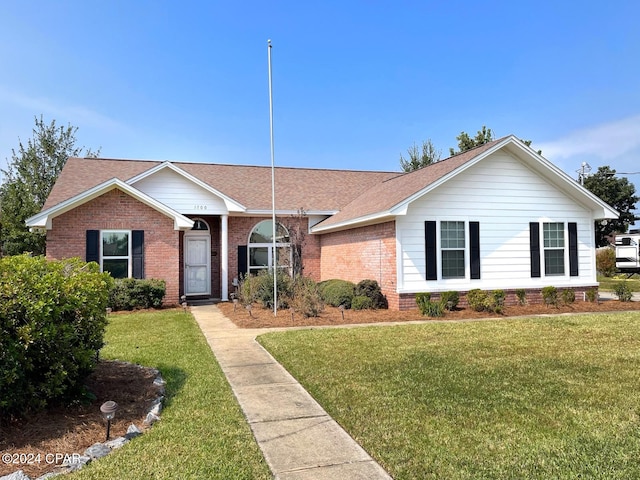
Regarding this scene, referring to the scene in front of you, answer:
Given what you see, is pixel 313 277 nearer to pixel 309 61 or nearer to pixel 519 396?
pixel 309 61

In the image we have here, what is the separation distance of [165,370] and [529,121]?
24.5 metres

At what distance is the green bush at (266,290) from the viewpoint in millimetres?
14008

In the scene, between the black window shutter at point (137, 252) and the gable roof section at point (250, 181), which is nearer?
the black window shutter at point (137, 252)

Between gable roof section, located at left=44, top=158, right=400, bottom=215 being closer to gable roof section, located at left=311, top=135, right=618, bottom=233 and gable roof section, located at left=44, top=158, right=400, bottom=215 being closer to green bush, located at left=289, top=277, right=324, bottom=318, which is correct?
gable roof section, located at left=311, top=135, right=618, bottom=233

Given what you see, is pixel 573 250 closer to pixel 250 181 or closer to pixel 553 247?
pixel 553 247

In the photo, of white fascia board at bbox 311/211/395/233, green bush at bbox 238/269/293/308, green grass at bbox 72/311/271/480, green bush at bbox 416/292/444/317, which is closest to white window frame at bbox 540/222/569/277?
green bush at bbox 416/292/444/317

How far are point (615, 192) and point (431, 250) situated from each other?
114ft

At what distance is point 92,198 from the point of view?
1495cm

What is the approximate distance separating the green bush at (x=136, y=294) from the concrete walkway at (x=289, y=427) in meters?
7.69

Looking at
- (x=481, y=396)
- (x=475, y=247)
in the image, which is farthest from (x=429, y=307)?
(x=481, y=396)

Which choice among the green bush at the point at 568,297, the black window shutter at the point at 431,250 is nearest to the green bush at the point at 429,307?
the black window shutter at the point at 431,250

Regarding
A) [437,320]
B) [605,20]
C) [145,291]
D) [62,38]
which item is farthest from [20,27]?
[605,20]

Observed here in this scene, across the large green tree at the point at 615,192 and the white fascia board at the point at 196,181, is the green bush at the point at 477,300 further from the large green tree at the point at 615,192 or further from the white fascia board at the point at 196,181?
the large green tree at the point at 615,192

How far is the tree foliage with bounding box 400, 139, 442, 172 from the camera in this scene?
114 ft
